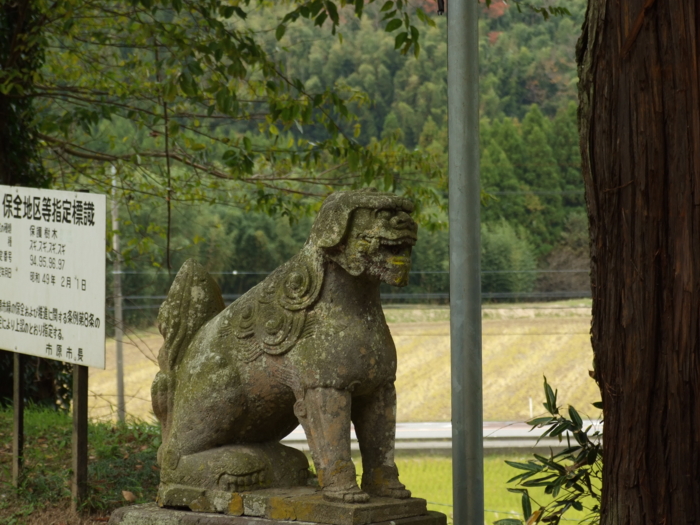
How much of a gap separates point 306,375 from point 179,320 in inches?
24.1

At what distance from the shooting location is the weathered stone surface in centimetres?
266

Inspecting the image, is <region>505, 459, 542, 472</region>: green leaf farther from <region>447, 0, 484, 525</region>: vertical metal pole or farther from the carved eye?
the carved eye

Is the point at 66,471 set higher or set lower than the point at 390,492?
lower

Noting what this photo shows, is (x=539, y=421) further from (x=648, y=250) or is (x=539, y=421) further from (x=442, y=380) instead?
(x=442, y=380)

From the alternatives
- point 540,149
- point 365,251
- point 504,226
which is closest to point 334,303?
point 365,251

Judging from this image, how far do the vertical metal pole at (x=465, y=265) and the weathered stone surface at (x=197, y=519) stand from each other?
0.64 feet

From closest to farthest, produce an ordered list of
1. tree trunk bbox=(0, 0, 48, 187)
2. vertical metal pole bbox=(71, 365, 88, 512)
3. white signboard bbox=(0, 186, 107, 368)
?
white signboard bbox=(0, 186, 107, 368), vertical metal pole bbox=(71, 365, 88, 512), tree trunk bbox=(0, 0, 48, 187)

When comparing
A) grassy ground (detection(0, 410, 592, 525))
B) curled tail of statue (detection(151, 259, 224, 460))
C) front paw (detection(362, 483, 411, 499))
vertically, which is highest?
curled tail of statue (detection(151, 259, 224, 460))

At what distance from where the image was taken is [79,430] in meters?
4.20

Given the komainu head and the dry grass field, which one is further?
the dry grass field

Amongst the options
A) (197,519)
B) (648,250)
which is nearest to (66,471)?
(197,519)

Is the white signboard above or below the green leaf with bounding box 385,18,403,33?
below

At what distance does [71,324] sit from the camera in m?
4.11

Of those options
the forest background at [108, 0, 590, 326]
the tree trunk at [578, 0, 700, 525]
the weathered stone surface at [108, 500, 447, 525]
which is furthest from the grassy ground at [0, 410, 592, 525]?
the forest background at [108, 0, 590, 326]
